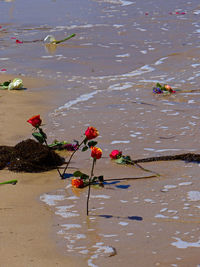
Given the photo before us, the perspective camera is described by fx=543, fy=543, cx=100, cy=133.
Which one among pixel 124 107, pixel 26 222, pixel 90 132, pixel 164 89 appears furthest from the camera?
pixel 164 89

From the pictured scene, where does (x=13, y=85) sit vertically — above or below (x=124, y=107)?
above

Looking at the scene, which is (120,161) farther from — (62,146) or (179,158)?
(62,146)


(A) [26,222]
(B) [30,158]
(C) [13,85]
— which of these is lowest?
(A) [26,222]

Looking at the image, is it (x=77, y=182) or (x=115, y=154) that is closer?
(x=77, y=182)

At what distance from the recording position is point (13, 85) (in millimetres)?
6020

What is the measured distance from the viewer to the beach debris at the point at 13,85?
600 centimetres

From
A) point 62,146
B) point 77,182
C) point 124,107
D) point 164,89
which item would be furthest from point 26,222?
point 164,89

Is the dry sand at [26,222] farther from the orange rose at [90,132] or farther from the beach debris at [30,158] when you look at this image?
the orange rose at [90,132]

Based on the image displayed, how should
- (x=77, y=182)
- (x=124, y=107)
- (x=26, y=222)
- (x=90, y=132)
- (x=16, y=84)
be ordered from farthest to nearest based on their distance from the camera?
(x=16, y=84), (x=124, y=107), (x=77, y=182), (x=90, y=132), (x=26, y=222)

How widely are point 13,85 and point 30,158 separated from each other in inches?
98.2

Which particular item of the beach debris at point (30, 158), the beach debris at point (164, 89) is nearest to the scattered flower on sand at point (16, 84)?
the beach debris at point (164, 89)

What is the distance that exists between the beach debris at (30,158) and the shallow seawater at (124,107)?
18 cm

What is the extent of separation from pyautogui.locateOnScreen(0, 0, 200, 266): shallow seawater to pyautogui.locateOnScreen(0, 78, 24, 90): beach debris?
0.89 feet

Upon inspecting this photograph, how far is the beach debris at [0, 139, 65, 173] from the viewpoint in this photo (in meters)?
3.64
